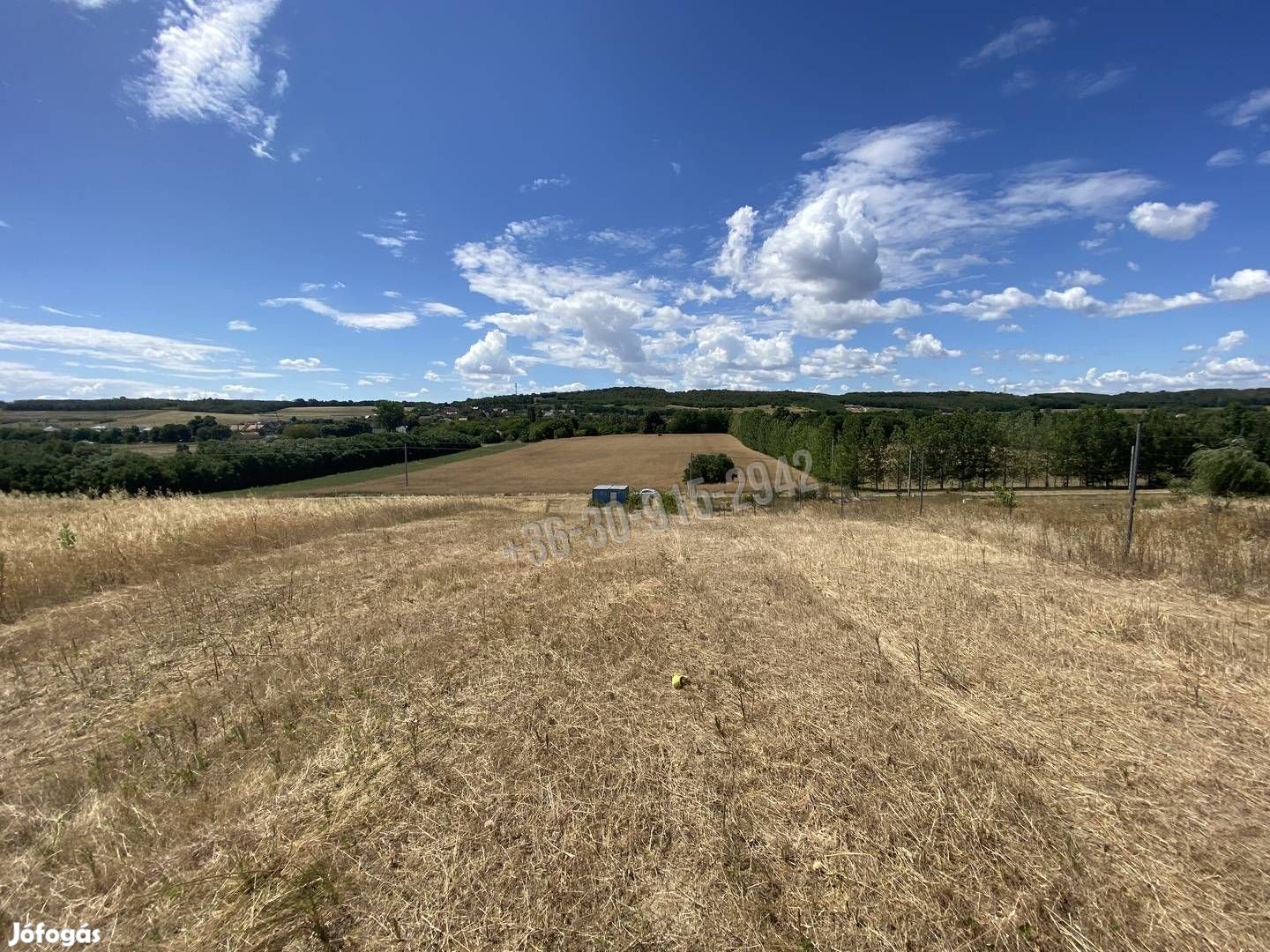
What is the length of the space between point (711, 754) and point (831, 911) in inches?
56.5

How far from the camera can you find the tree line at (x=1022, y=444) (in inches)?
1626

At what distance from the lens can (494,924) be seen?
2.60 m

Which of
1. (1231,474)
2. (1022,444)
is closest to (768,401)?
(1022,444)

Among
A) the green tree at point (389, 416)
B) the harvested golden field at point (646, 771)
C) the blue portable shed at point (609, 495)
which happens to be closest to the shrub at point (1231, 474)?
the harvested golden field at point (646, 771)

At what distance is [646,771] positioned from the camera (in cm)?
381

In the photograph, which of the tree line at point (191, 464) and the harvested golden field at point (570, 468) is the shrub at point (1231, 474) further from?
the tree line at point (191, 464)

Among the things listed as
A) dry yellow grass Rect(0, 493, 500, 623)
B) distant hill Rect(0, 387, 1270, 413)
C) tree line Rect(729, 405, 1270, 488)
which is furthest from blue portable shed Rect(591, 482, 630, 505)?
distant hill Rect(0, 387, 1270, 413)

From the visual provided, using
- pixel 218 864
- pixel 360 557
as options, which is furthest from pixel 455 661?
pixel 360 557

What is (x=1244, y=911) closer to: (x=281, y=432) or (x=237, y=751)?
(x=237, y=751)

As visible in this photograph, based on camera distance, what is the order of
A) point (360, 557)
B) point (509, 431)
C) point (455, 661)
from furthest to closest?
point (509, 431), point (360, 557), point (455, 661)

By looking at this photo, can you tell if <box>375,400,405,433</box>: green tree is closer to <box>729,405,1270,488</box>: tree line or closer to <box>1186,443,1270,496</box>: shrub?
<box>729,405,1270,488</box>: tree line

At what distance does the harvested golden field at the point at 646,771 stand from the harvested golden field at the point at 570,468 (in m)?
28.1

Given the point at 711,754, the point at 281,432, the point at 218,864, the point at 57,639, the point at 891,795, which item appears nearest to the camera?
the point at 218,864

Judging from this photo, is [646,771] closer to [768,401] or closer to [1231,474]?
[1231,474]
